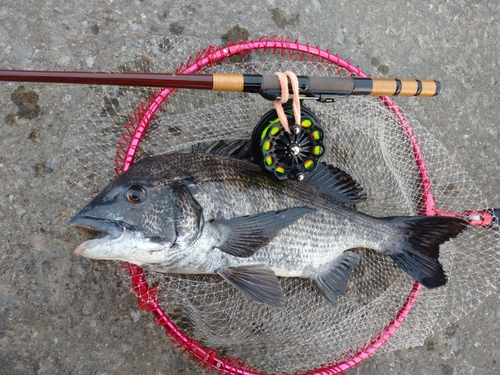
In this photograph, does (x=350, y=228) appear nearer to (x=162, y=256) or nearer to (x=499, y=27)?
(x=162, y=256)

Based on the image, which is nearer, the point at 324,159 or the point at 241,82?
the point at 241,82

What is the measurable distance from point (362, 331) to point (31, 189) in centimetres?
210

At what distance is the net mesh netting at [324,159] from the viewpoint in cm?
258

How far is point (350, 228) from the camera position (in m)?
2.46

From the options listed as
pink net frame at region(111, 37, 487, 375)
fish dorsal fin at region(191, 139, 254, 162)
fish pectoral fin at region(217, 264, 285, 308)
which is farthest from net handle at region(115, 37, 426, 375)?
fish pectoral fin at region(217, 264, 285, 308)

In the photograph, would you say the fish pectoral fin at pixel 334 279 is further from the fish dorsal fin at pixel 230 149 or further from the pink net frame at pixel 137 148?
the fish dorsal fin at pixel 230 149

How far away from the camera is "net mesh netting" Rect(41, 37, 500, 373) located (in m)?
2.58

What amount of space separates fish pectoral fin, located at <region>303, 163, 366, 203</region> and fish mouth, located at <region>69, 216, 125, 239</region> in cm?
107

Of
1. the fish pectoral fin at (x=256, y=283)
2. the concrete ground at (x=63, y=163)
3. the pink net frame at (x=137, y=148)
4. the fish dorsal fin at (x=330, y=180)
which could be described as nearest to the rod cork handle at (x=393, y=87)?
the pink net frame at (x=137, y=148)

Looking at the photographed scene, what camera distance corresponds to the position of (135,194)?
77.6 inches

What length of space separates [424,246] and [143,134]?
1.65m

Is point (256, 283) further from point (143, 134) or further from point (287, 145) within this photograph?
point (143, 134)

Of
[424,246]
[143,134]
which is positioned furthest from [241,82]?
[424,246]

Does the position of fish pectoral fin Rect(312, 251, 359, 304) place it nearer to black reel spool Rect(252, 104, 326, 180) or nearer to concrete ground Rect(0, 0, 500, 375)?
black reel spool Rect(252, 104, 326, 180)
